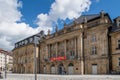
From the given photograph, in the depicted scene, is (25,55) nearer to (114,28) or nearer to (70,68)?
(70,68)

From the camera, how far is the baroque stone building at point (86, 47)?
40625 millimetres

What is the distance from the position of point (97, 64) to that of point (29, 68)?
106ft

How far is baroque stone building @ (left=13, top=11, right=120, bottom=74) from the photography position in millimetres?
40625

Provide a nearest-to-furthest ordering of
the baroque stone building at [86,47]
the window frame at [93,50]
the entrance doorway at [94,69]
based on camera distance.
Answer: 1. the baroque stone building at [86,47]
2. the entrance doorway at [94,69]
3. the window frame at [93,50]

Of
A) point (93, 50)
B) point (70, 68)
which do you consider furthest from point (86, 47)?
point (70, 68)

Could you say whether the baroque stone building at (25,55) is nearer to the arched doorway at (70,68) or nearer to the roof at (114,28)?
the arched doorway at (70,68)

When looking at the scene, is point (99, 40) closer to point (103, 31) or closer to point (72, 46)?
point (103, 31)

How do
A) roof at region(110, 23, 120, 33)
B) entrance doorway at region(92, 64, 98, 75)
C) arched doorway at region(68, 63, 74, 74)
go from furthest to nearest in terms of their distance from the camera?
arched doorway at region(68, 63, 74, 74) < entrance doorway at region(92, 64, 98, 75) < roof at region(110, 23, 120, 33)

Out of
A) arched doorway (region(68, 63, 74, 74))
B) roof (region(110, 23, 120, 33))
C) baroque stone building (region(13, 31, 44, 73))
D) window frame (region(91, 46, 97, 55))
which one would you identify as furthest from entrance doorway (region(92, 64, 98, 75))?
baroque stone building (region(13, 31, 44, 73))

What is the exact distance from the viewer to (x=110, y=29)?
1656 inches

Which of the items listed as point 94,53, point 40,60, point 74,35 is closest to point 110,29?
point 94,53

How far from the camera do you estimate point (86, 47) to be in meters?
45.6

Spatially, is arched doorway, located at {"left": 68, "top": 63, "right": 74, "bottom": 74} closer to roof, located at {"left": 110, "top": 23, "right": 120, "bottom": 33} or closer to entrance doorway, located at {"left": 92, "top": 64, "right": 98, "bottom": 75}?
entrance doorway, located at {"left": 92, "top": 64, "right": 98, "bottom": 75}

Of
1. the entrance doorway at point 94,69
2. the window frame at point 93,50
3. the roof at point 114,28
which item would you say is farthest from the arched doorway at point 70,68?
the roof at point 114,28
